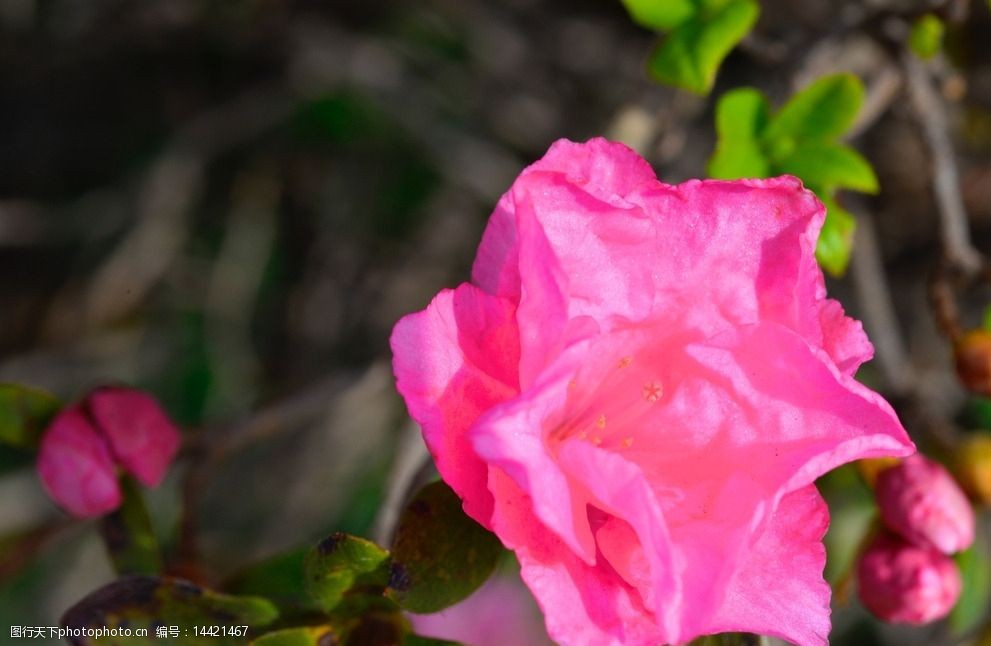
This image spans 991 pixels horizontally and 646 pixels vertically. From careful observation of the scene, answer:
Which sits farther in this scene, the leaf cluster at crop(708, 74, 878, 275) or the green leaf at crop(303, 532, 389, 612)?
the leaf cluster at crop(708, 74, 878, 275)

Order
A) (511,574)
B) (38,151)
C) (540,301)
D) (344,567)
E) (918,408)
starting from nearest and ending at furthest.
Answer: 1. (540,301)
2. (344,567)
3. (918,408)
4. (511,574)
5. (38,151)

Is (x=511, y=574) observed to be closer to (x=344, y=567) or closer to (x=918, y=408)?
(x=918, y=408)

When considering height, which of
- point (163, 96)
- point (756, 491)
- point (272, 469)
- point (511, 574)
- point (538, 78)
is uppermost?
point (756, 491)

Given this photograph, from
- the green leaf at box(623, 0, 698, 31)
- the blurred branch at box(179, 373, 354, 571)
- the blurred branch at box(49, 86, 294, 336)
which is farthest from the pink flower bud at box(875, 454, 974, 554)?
the blurred branch at box(49, 86, 294, 336)

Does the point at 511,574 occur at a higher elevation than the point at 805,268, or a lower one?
lower

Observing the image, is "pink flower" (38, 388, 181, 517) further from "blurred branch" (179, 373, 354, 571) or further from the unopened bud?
the unopened bud

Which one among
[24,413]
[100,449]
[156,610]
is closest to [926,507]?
[156,610]

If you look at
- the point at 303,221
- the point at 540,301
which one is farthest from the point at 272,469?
the point at 540,301
